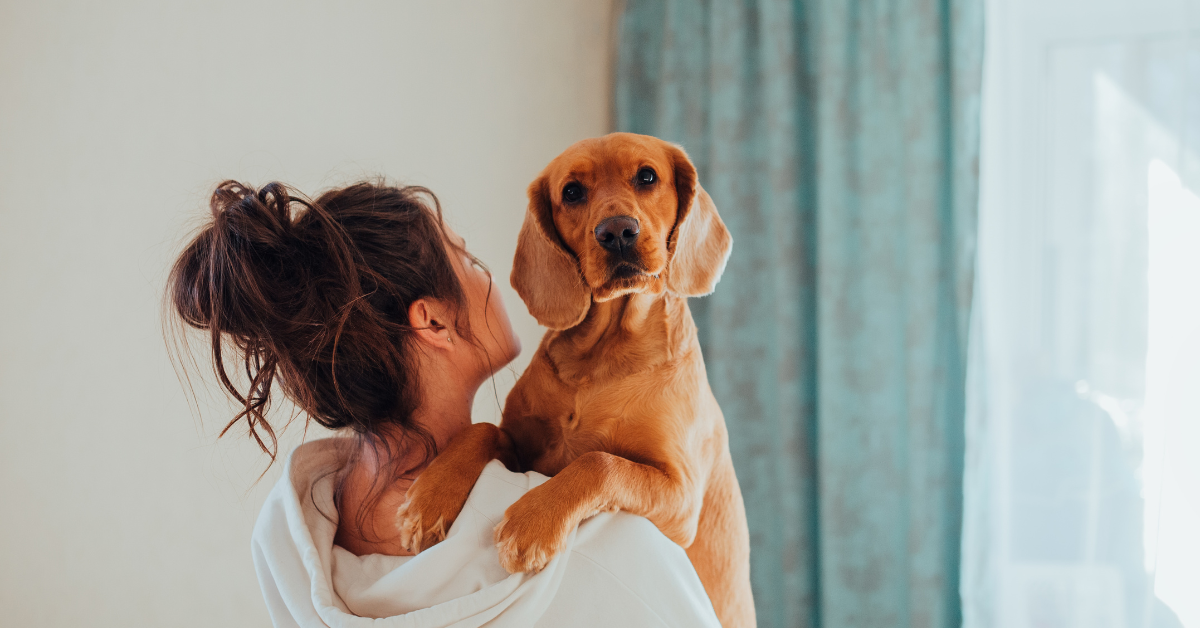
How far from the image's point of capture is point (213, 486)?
140 centimetres

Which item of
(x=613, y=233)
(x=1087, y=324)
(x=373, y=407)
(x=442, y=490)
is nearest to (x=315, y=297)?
(x=373, y=407)

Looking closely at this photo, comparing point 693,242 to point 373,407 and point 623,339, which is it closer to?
point 623,339

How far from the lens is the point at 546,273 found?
3.79 ft

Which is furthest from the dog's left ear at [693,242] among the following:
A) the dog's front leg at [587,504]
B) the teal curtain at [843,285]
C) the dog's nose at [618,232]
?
the teal curtain at [843,285]

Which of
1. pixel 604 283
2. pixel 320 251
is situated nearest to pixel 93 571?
pixel 320 251

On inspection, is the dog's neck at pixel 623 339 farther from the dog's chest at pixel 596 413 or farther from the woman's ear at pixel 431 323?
the woman's ear at pixel 431 323

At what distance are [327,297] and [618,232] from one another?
0.40 m

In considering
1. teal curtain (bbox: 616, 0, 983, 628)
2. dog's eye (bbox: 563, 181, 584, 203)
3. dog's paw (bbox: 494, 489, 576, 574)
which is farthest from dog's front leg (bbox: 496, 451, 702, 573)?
teal curtain (bbox: 616, 0, 983, 628)

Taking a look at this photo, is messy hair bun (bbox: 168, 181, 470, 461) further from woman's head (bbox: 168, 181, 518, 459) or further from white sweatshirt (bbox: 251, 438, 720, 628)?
white sweatshirt (bbox: 251, 438, 720, 628)

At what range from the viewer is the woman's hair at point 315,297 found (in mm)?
908

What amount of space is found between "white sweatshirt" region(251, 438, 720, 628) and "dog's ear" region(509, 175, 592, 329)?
0.29 metres

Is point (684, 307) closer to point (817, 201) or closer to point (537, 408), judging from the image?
point (537, 408)

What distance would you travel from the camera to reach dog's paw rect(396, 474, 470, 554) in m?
0.93

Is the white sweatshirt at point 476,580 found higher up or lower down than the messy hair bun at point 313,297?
lower down
